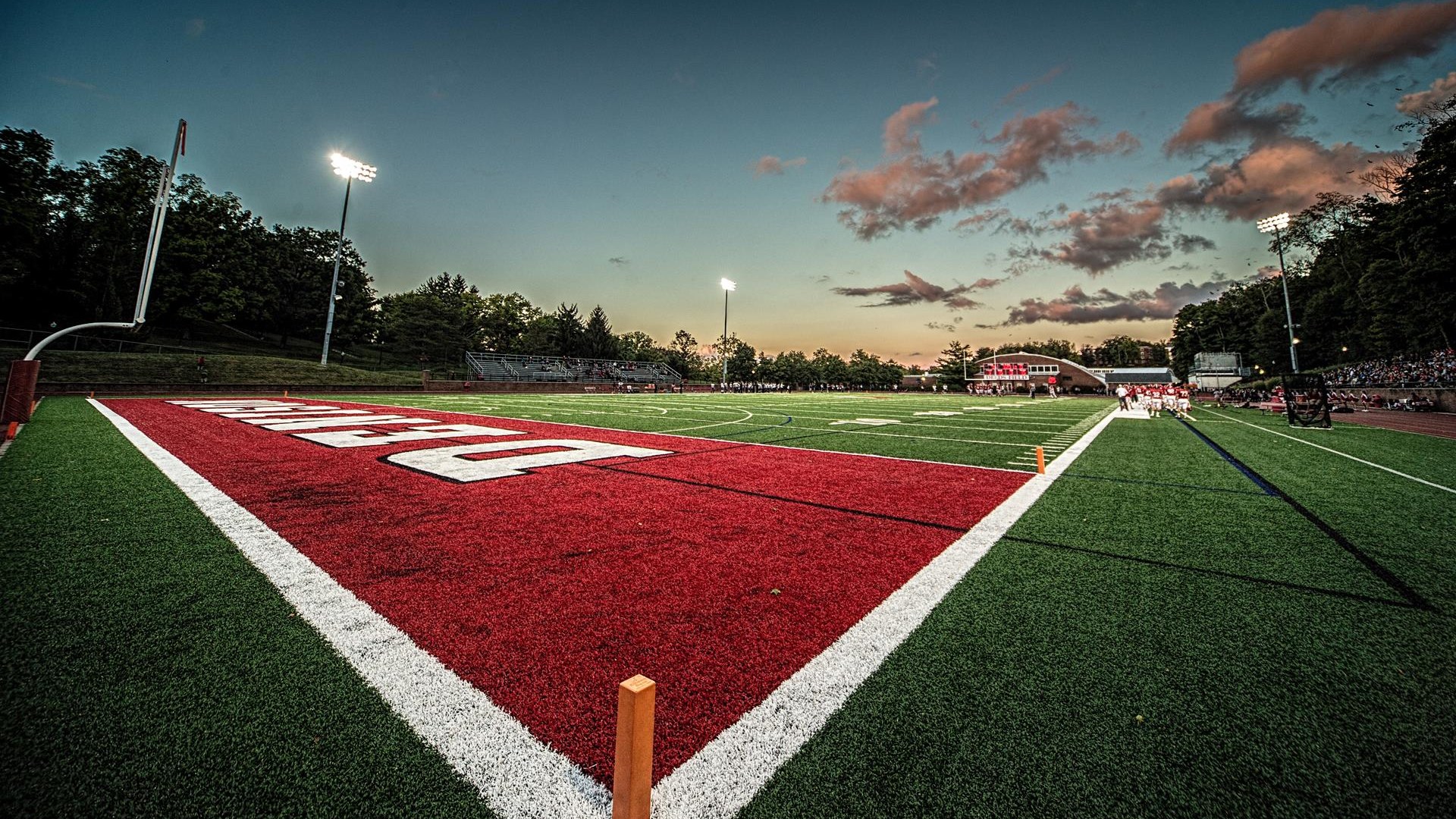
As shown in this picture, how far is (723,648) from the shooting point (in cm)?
254

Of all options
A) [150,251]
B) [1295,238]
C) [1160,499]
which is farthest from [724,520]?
[1295,238]

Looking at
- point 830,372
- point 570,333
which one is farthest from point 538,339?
point 830,372

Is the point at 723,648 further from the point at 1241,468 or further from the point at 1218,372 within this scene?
the point at 1218,372

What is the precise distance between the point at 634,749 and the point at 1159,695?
2.25 meters

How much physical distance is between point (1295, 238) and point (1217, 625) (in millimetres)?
83032

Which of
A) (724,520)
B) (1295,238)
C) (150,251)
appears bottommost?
(724,520)

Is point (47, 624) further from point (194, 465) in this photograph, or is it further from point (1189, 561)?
point (1189, 561)

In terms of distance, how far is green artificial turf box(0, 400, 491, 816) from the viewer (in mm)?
1536

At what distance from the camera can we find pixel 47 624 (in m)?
2.53

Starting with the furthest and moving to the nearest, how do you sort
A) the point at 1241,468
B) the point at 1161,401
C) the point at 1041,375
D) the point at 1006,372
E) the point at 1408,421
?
the point at 1041,375
the point at 1006,372
the point at 1161,401
the point at 1408,421
the point at 1241,468

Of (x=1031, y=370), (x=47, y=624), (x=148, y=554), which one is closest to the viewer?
(x=47, y=624)

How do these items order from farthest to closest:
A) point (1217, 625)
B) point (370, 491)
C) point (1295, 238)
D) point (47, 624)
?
point (1295, 238) < point (370, 491) < point (1217, 625) < point (47, 624)

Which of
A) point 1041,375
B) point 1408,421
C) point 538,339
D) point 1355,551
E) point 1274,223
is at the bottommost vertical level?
point 1355,551

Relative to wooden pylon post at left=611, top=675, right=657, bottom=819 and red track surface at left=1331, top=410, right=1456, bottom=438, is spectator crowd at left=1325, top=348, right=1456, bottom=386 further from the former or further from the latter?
wooden pylon post at left=611, top=675, right=657, bottom=819
